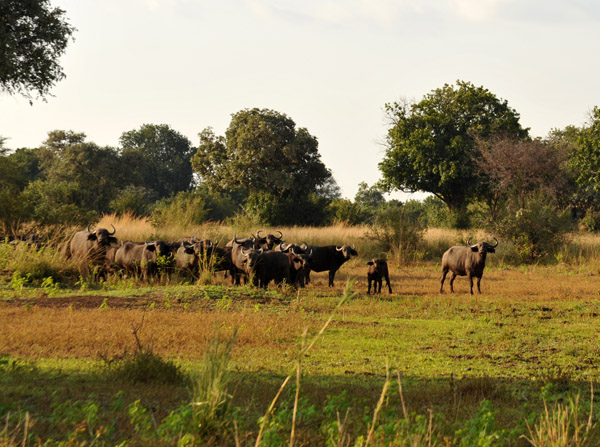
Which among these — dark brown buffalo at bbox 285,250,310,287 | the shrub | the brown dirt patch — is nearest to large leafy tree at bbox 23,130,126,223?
dark brown buffalo at bbox 285,250,310,287

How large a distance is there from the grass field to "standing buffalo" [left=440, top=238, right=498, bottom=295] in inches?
29.9

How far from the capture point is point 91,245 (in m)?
19.5

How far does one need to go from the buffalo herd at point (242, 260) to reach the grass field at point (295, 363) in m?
0.68

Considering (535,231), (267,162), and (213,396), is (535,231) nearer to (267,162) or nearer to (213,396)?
(267,162)

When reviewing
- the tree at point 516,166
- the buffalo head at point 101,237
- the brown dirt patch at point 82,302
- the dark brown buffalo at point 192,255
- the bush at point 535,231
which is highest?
the tree at point 516,166

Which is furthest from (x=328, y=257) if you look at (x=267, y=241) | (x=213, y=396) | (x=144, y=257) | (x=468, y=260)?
(x=213, y=396)

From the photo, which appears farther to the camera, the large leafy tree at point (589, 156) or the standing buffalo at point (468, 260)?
the large leafy tree at point (589, 156)

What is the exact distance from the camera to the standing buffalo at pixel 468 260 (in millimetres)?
17375

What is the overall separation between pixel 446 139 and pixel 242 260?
27135mm

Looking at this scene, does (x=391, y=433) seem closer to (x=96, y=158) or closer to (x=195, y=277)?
(x=195, y=277)

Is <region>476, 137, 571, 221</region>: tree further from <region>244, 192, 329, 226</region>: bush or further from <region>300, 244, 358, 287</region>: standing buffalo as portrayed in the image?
<region>300, 244, 358, 287</region>: standing buffalo

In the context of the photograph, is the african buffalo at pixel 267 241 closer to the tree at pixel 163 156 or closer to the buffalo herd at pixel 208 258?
the buffalo herd at pixel 208 258

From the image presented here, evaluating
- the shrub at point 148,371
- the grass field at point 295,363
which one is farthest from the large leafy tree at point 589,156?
the shrub at point 148,371

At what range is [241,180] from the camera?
144 feet
